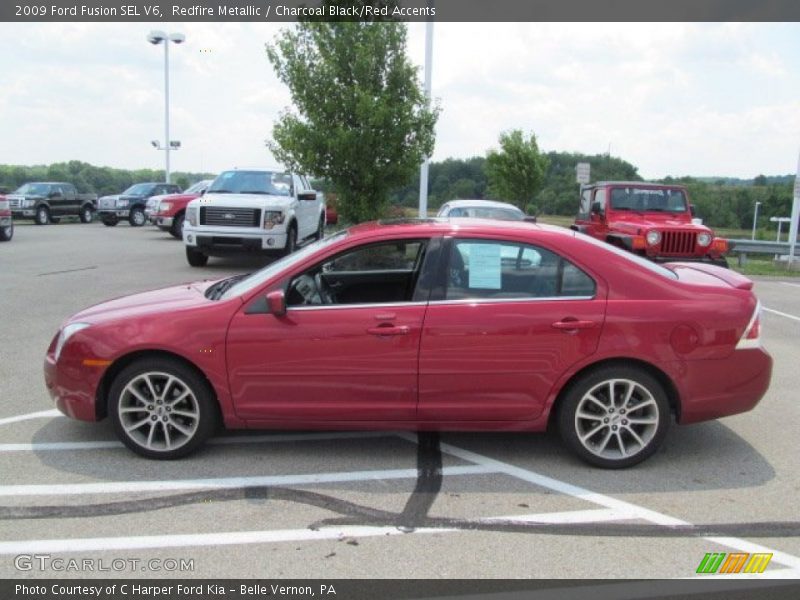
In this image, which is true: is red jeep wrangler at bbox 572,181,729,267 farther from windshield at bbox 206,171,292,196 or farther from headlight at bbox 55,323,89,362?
headlight at bbox 55,323,89,362

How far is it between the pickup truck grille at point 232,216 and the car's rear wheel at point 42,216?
17586 mm

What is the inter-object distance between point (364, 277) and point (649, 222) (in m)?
→ 8.95

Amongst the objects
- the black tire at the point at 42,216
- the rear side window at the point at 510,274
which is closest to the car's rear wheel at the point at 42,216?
the black tire at the point at 42,216

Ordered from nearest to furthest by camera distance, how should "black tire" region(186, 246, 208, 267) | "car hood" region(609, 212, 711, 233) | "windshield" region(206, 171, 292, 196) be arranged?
"car hood" region(609, 212, 711, 233) < "windshield" region(206, 171, 292, 196) < "black tire" region(186, 246, 208, 267)

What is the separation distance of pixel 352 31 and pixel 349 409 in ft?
34.6

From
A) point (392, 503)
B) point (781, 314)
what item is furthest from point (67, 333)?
point (781, 314)

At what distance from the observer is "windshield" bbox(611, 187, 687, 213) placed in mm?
13227

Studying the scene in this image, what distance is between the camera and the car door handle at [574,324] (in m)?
4.23

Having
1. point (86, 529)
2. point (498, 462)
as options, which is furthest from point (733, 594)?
point (86, 529)

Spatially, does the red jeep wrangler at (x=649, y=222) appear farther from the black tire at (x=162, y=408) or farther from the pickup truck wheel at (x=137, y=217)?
the pickup truck wheel at (x=137, y=217)

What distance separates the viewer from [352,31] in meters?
13.1

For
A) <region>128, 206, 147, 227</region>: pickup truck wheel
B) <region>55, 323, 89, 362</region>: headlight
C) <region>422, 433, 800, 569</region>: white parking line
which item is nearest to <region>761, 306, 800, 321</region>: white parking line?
<region>422, 433, 800, 569</region>: white parking line

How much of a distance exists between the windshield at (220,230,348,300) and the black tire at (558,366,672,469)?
1.87 meters

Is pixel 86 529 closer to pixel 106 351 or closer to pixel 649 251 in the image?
pixel 106 351
